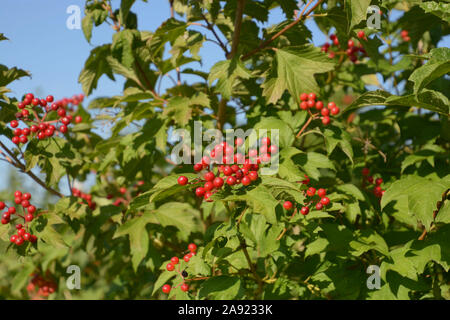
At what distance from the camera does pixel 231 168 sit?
7.58 ft

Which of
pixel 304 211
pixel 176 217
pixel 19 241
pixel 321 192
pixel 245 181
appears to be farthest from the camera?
pixel 176 217

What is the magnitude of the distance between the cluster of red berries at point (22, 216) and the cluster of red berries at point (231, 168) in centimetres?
146

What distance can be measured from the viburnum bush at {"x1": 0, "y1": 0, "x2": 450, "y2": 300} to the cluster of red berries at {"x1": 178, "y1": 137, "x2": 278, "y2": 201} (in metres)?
0.01

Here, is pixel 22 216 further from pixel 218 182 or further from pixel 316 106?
pixel 316 106

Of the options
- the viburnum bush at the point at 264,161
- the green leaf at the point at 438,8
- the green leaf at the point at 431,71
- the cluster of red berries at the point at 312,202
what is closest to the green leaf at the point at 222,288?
the viburnum bush at the point at 264,161

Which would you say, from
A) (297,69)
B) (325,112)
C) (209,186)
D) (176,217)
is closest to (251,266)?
(209,186)

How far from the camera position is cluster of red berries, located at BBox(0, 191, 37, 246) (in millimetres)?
2972

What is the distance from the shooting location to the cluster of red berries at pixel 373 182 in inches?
118

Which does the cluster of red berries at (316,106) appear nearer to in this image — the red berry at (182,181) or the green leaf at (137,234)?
the red berry at (182,181)

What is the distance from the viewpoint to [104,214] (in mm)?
3568

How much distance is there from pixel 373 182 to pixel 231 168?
4.92ft

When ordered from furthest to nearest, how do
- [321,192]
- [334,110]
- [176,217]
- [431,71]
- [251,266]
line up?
[176,217] < [334,110] < [251,266] < [321,192] < [431,71]

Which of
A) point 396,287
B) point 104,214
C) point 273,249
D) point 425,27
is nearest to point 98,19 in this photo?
point 104,214
